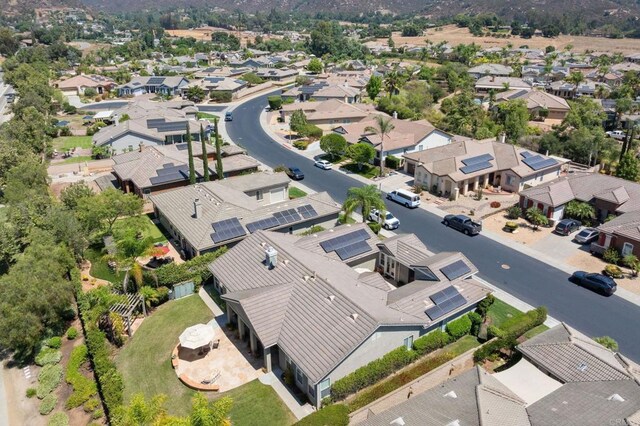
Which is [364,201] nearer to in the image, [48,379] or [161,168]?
[161,168]

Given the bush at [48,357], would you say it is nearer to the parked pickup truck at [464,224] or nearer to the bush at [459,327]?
the bush at [459,327]

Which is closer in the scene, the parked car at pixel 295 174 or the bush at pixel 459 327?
the bush at pixel 459 327

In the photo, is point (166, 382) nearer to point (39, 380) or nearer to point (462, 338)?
point (39, 380)

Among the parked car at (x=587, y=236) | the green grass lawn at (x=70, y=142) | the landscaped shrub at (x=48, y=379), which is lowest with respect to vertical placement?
the landscaped shrub at (x=48, y=379)

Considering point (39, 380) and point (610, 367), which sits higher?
point (610, 367)

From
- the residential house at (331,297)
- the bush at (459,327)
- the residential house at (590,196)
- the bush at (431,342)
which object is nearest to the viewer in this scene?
the residential house at (331,297)

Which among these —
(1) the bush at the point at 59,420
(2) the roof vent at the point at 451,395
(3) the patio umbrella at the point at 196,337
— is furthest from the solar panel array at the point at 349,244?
(1) the bush at the point at 59,420

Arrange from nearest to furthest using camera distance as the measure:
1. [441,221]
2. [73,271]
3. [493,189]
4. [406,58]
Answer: [73,271]
[441,221]
[493,189]
[406,58]

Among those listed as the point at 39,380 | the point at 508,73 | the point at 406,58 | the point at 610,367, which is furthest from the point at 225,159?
the point at 406,58
